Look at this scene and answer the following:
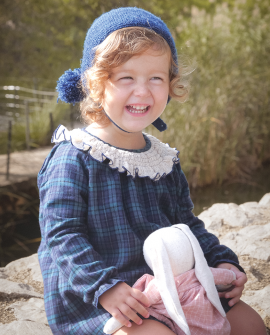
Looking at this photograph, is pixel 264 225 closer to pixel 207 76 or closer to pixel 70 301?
pixel 70 301

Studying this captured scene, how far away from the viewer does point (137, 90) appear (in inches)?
52.7

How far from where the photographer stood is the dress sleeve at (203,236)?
1.51 metres

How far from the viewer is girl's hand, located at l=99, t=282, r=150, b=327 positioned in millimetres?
1136

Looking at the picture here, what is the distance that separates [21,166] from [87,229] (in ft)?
11.7

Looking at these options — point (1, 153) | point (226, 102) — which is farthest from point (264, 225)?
point (1, 153)

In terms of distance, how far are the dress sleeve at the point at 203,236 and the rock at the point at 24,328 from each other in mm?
722

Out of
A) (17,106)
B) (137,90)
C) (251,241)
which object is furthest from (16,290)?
(17,106)

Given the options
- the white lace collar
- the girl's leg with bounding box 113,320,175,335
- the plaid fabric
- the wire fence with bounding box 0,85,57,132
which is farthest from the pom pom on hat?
the wire fence with bounding box 0,85,57,132

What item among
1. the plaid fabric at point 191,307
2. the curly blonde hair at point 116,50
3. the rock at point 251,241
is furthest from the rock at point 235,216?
the curly blonde hair at point 116,50

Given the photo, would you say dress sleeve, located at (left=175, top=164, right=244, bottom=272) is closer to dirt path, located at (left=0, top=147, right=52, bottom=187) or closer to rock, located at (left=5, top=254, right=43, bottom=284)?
rock, located at (left=5, top=254, right=43, bottom=284)

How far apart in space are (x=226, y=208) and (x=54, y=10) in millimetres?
9058

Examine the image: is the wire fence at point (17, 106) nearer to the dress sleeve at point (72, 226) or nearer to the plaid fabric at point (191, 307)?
the dress sleeve at point (72, 226)

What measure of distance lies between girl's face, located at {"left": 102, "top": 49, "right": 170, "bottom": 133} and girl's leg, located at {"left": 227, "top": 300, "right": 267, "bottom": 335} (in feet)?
2.62

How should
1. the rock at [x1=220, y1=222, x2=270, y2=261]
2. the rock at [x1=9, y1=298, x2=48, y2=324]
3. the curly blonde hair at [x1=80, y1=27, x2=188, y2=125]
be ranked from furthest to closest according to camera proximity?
the rock at [x1=220, y1=222, x2=270, y2=261] < the rock at [x1=9, y1=298, x2=48, y2=324] < the curly blonde hair at [x1=80, y1=27, x2=188, y2=125]
